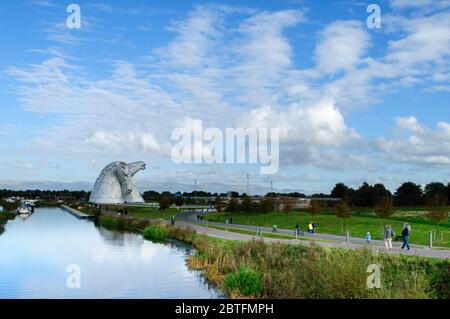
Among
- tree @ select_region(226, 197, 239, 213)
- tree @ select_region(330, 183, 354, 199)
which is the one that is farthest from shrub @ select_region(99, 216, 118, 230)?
tree @ select_region(330, 183, 354, 199)

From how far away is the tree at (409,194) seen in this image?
117 m

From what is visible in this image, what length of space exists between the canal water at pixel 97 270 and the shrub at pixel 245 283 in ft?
A: 3.13

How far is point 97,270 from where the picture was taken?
32.3 m

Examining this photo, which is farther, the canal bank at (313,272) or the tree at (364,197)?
the tree at (364,197)

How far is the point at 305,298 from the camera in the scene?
20969 mm

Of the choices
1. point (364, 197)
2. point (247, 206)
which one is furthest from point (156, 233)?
point (364, 197)

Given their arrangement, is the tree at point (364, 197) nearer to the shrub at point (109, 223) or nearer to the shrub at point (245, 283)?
the shrub at point (109, 223)

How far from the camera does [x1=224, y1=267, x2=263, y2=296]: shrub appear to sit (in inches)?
925

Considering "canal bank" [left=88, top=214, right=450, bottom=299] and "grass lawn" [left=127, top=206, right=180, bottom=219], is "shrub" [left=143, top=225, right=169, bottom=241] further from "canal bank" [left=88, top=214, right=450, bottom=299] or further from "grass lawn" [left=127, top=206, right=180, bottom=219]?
"grass lawn" [left=127, top=206, right=180, bottom=219]

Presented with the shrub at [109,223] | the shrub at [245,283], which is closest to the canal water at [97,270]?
the shrub at [245,283]

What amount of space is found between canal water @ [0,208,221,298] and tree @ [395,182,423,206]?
82796mm

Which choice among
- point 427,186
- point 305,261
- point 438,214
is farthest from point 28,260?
point 427,186
